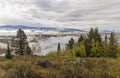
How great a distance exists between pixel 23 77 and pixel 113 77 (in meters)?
2.92

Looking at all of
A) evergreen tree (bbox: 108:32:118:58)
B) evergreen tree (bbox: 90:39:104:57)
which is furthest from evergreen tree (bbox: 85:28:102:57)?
evergreen tree (bbox: 108:32:118:58)

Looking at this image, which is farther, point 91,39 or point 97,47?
point 91,39

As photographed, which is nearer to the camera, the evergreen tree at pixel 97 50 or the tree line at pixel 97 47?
the tree line at pixel 97 47

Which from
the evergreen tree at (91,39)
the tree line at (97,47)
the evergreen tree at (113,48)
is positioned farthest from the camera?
the evergreen tree at (91,39)

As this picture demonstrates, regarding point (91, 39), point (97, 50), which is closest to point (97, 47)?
point (97, 50)

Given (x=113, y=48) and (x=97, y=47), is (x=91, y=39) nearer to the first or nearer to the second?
(x=97, y=47)

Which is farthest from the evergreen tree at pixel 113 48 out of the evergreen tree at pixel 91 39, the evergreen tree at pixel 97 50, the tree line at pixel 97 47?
the evergreen tree at pixel 91 39

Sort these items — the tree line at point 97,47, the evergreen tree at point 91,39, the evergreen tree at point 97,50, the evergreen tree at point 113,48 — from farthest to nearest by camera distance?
the evergreen tree at point 91,39 → the evergreen tree at point 97,50 → the tree line at point 97,47 → the evergreen tree at point 113,48

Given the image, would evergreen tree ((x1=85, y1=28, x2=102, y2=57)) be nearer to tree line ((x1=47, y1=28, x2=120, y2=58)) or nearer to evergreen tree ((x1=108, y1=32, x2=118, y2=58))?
tree line ((x1=47, y1=28, x2=120, y2=58))

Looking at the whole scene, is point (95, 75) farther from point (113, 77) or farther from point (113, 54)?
point (113, 54)

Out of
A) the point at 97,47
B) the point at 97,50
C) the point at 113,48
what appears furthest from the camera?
the point at 97,50

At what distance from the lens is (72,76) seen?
6938 millimetres

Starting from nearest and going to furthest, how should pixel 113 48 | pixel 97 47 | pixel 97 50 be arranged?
pixel 113 48 < pixel 97 47 < pixel 97 50

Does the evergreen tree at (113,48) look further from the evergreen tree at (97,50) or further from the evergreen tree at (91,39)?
the evergreen tree at (91,39)
